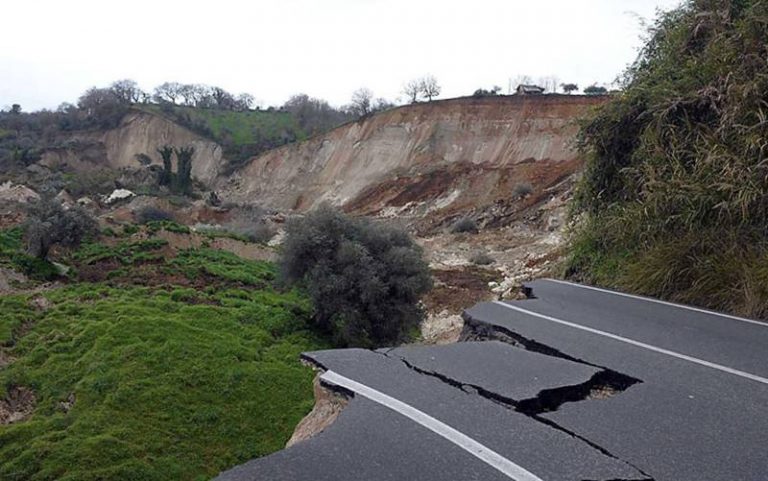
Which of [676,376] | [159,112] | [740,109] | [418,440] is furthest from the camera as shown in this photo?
[159,112]

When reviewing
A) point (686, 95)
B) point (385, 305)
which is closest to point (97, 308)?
point (385, 305)

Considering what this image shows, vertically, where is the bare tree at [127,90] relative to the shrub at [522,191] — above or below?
above

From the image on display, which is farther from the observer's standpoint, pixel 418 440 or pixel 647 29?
pixel 647 29

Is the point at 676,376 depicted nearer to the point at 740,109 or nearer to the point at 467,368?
the point at 467,368

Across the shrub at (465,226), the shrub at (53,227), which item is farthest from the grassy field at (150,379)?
the shrub at (465,226)

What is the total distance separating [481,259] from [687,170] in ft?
50.9

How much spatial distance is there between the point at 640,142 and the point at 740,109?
1816mm

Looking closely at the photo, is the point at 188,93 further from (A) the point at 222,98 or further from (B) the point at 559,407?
(B) the point at 559,407

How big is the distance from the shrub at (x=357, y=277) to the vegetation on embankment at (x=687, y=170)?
437cm

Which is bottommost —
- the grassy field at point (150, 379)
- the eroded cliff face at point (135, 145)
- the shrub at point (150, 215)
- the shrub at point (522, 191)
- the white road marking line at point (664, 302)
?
the grassy field at point (150, 379)

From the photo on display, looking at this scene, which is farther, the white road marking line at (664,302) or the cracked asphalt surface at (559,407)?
the white road marking line at (664,302)

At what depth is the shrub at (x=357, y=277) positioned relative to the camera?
1331 centimetres

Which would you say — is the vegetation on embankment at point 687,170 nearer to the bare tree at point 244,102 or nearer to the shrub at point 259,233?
the shrub at point 259,233

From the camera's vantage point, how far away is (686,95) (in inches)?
352
